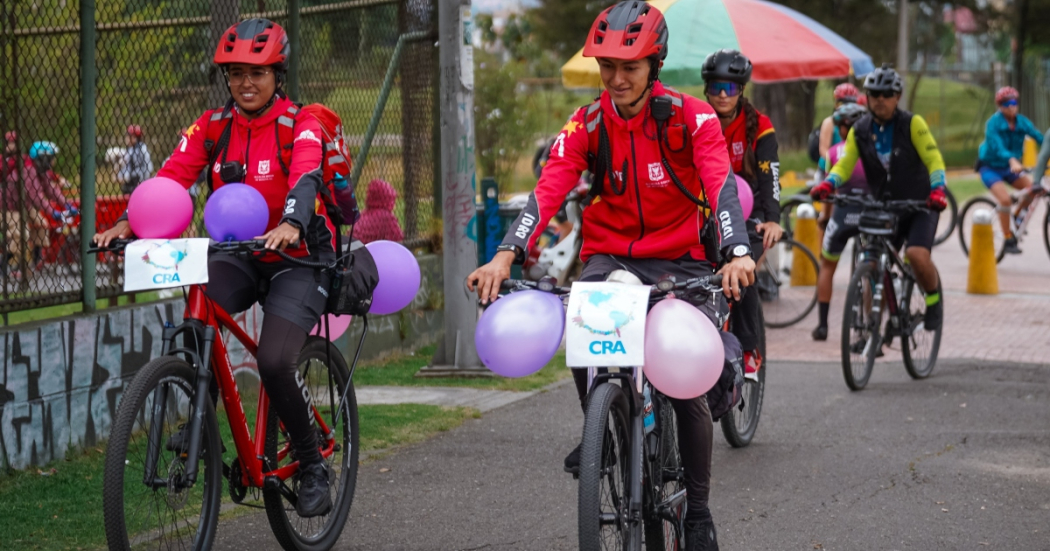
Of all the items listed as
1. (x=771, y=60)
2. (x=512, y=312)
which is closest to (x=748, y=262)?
(x=512, y=312)

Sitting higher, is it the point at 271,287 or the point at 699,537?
the point at 271,287

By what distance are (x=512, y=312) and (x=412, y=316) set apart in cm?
622

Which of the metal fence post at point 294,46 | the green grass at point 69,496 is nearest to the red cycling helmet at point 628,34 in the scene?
the green grass at point 69,496

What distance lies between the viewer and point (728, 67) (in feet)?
22.1

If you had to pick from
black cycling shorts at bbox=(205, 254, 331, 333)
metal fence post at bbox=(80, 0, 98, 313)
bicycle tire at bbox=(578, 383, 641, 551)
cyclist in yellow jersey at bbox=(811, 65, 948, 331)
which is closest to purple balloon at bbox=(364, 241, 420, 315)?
black cycling shorts at bbox=(205, 254, 331, 333)

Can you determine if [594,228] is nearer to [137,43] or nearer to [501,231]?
[137,43]

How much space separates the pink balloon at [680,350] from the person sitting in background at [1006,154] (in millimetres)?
13069

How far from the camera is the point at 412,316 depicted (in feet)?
33.1

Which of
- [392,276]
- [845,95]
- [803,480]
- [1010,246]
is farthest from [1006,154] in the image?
[392,276]

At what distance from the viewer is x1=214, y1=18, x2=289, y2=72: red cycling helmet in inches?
187

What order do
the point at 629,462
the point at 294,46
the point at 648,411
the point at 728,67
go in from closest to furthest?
the point at 629,462 → the point at 648,411 → the point at 728,67 → the point at 294,46

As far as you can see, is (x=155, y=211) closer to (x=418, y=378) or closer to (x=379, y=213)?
(x=418, y=378)

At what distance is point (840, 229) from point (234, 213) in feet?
19.7

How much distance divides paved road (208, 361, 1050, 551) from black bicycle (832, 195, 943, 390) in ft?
0.83
